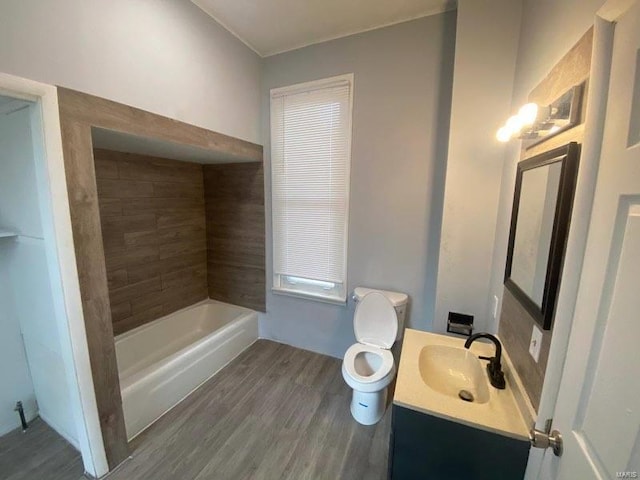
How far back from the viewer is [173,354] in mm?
2074

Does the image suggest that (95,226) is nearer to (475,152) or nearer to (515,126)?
(515,126)

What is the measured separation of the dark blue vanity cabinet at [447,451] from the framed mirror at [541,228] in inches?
19.1

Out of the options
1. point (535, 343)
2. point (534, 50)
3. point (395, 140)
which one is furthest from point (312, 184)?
point (535, 343)

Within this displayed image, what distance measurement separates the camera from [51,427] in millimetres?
1774

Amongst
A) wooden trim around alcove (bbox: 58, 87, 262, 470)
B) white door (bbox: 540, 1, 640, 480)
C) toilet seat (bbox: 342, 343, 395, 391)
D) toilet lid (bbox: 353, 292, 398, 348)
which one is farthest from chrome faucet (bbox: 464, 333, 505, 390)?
wooden trim around alcove (bbox: 58, 87, 262, 470)

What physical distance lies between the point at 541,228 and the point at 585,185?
0.38 meters

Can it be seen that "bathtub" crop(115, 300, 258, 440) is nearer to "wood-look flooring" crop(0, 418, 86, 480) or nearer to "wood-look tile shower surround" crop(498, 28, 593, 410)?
"wood-look flooring" crop(0, 418, 86, 480)

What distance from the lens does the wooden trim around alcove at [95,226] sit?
1.23 meters

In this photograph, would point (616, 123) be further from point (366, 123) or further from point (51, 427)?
point (51, 427)

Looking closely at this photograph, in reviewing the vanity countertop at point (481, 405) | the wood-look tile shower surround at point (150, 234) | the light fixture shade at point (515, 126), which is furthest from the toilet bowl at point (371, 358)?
the wood-look tile shower surround at point (150, 234)

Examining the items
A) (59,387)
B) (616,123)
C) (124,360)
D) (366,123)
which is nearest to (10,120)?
(59,387)

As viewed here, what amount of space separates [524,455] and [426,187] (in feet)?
5.34

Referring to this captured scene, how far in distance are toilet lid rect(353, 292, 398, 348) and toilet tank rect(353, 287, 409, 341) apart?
0.05 meters

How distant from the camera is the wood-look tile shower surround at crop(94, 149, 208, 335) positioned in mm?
2199
